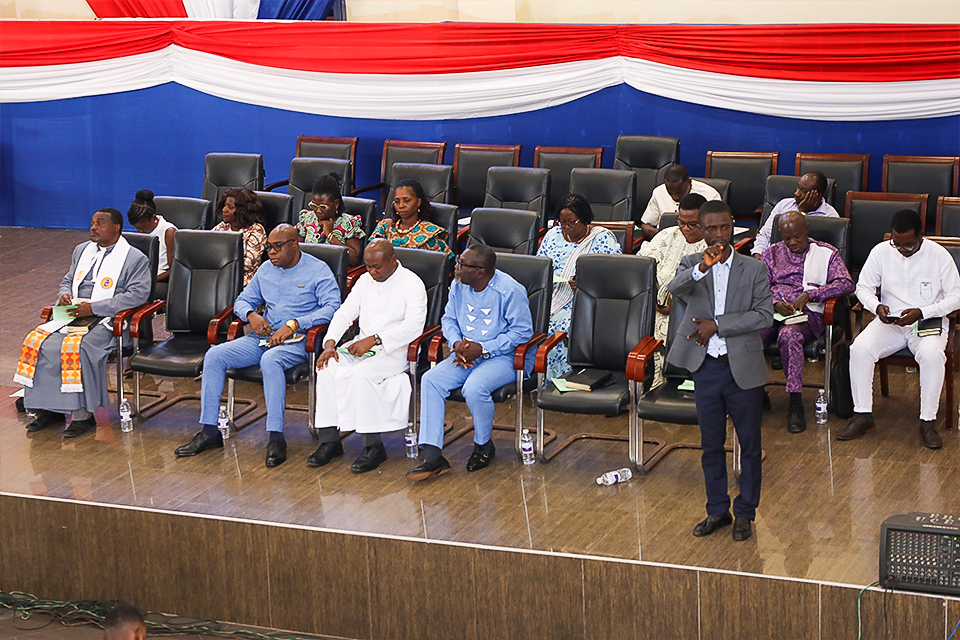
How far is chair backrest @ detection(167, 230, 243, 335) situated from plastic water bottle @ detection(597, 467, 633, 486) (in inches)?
90.9

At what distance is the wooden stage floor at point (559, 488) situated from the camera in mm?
4484

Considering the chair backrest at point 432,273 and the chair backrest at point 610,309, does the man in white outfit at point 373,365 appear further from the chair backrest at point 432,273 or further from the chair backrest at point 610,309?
the chair backrest at point 610,309

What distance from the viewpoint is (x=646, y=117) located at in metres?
8.48

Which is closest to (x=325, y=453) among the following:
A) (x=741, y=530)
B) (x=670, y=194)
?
(x=741, y=530)

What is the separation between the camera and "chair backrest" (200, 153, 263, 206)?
8.36m

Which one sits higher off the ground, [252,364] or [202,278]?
[202,278]

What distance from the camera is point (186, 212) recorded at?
725 centimetres

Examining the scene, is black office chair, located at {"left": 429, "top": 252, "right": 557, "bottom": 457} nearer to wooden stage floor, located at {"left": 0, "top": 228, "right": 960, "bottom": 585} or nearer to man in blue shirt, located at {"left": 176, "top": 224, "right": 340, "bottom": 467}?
wooden stage floor, located at {"left": 0, "top": 228, "right": 960, "bottom": 585}

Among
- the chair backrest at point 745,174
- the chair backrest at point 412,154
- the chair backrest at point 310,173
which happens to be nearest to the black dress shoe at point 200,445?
the chair backrest at point 310,173

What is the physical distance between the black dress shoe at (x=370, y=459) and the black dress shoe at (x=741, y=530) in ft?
5.89

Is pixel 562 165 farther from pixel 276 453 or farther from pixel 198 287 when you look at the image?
pixel 276 453

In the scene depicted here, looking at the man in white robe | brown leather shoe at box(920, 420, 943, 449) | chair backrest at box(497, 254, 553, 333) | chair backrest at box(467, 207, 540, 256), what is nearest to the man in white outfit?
chair backrest at box(497, 254, 553, 333)

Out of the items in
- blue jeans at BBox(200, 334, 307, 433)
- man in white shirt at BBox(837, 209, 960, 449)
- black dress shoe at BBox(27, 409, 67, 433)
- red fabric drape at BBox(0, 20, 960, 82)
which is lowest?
black dress shoe at BBox(27, 409, 67, 433)

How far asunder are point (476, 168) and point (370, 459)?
3387mm
